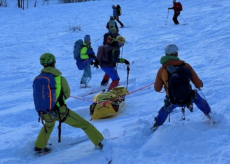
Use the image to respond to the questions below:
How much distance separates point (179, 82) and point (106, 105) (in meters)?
2.52

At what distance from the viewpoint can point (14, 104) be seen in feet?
26.8

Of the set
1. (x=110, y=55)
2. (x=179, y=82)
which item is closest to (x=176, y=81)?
(x=179, y=82)

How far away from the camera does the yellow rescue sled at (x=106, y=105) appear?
682 cm

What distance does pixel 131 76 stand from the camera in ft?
33.6

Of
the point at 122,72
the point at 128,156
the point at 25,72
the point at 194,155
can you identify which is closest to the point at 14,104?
the point at 25,72

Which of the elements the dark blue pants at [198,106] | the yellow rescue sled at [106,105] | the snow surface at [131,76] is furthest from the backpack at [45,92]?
the yellow rescue sled at [106,105]

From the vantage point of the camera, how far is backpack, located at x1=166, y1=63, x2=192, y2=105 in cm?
467

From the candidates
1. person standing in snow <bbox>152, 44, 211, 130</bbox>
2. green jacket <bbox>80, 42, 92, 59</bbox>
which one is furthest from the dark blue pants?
green jacket <bbox>80, 42, 92, 59</bbox>

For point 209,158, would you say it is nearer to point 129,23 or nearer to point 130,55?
point 130,55

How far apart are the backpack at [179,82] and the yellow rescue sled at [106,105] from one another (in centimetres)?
234

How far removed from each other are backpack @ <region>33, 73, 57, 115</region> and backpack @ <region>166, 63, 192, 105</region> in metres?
1.76

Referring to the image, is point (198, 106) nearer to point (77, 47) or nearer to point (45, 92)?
point (45, 92)

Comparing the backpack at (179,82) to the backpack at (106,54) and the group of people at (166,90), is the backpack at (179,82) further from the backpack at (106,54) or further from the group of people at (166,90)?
the backpack at (106,54)

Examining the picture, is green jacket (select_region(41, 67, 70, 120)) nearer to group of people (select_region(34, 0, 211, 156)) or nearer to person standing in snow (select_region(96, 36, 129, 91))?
group of people (select_region(34, 0, 211, 156))
